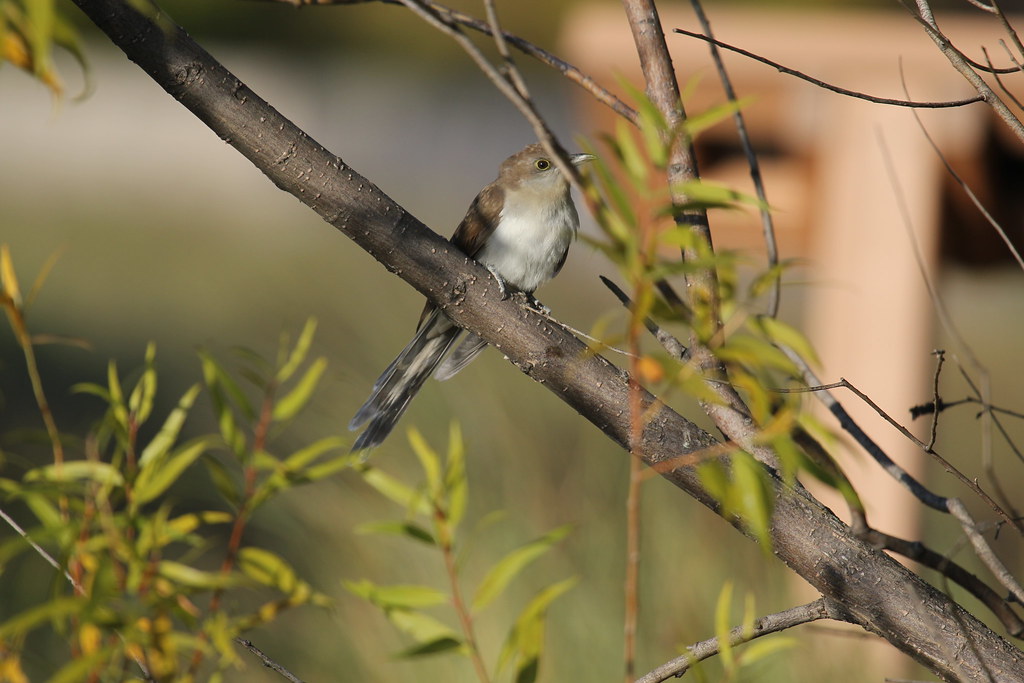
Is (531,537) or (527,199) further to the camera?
(531,537)

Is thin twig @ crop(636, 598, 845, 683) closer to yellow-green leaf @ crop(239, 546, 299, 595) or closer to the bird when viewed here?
yellow-green leaf @ crop(239, 546, 299, 595)

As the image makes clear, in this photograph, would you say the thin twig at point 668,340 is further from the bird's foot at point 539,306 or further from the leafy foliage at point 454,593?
the bird's foot at point 539,306

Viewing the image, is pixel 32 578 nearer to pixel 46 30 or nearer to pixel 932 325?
pixel 932 325

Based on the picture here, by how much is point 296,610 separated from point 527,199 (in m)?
2.70

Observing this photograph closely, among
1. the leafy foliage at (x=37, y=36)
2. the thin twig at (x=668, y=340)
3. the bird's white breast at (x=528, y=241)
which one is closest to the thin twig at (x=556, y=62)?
the thin twig at (x=668, y=340)

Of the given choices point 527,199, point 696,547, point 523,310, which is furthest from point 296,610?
point 523,310

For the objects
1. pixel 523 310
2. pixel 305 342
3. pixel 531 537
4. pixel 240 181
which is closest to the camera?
pixel 523 310

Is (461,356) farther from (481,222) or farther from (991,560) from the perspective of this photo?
(991,560)

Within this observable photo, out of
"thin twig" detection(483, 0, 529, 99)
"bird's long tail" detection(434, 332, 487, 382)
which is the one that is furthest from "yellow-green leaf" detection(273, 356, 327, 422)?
"bird's long tail" detection(434, 332, 487, 382)

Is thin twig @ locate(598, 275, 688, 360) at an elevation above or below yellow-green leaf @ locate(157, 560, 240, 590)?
above

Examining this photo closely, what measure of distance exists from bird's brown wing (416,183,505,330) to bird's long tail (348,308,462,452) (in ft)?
1.28

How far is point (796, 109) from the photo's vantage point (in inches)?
176

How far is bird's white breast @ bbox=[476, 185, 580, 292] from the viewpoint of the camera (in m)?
3.30

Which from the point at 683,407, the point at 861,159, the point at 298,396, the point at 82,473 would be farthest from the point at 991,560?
the point at 683,407
